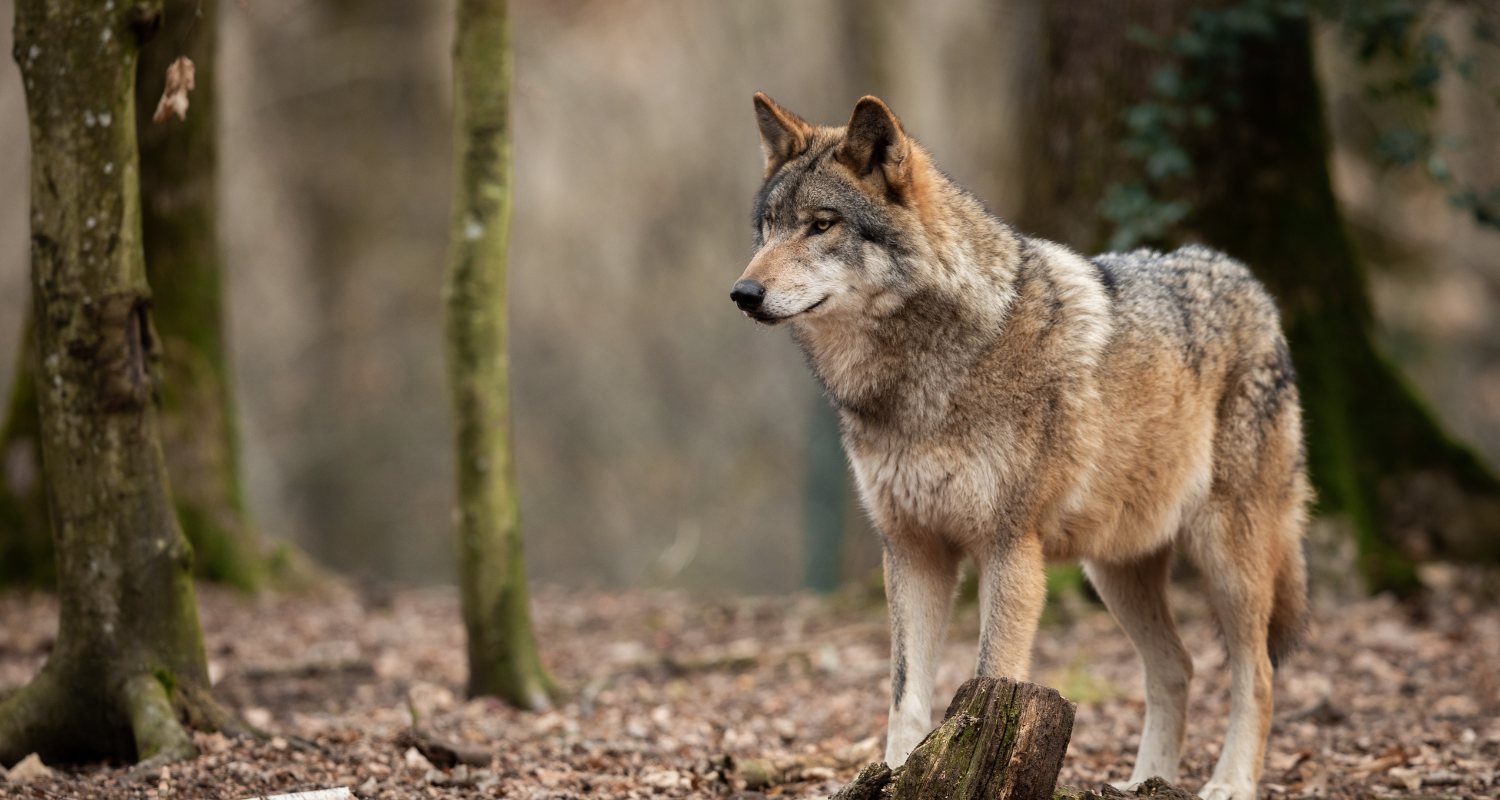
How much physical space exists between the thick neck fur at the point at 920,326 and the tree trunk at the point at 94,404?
2.49 metres

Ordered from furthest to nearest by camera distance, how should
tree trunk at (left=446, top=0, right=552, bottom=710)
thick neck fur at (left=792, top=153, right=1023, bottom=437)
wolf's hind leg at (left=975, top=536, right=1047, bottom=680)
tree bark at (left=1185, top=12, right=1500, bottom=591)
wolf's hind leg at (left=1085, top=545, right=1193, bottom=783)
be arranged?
tree bark at (left=1185, top=12, right=1500, bottom=591) < tree trunk at (left=446, top=0, right=552, bottom=710) < wolf's hind leg at (left=1085, top=545, right=1193, bottom=783) < thick neck fur at (left=792, top=153, right=1023, bottom=437) < wolf's hind leg at (left=975, top=536, right=1047, bottom=680)

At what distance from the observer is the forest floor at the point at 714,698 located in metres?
4.13

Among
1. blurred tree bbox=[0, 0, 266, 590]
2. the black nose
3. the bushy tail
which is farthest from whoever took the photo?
blurred tree bbox=[0, 0, 266, 590]

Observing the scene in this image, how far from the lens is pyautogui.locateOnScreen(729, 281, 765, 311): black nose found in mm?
3729

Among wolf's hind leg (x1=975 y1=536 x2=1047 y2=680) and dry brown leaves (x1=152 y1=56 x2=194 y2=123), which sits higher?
dry brown leaves (x1=152 y1=56 x2=194 y2=123)

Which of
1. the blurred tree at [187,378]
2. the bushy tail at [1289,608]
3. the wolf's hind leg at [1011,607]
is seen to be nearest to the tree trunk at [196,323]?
the blurred tree at [187,378]

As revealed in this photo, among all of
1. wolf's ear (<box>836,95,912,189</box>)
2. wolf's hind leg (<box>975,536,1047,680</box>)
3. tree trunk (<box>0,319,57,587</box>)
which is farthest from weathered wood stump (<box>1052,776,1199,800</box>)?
tree trunk (<box>0,319,57,587</box>)

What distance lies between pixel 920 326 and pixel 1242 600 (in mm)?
1767

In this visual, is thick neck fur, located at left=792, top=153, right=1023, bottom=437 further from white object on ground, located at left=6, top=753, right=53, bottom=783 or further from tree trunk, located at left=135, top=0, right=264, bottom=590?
tree trunk, located at left=135, top=0, right=264, bottom=590

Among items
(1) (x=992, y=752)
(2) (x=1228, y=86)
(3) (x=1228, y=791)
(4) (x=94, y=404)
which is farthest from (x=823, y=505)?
(1) (x=992, y=752)

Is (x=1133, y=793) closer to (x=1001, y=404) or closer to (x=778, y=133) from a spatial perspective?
(x=1001, y=404)

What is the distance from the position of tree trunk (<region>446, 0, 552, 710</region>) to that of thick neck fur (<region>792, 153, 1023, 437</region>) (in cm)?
191

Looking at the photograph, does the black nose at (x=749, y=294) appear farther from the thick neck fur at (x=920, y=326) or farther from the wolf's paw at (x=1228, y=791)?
the wolf's paw at (x=1228, y=791)

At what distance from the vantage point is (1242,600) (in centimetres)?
446
